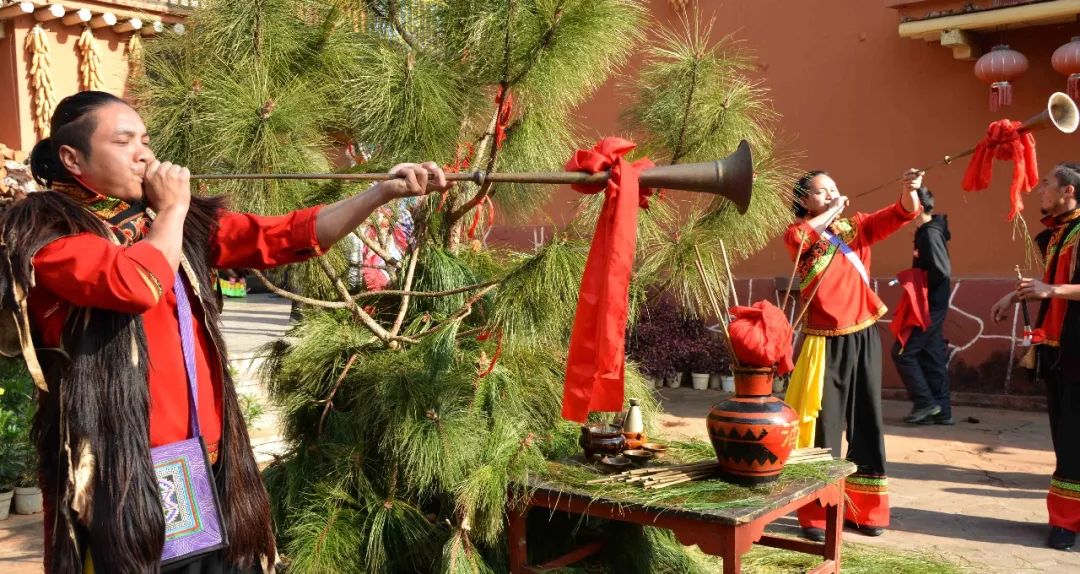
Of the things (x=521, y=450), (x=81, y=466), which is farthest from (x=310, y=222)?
(x=521, y=450)

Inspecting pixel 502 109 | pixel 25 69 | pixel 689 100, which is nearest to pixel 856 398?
→ pixel 689 100

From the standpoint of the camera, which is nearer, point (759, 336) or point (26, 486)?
point (759, 336)

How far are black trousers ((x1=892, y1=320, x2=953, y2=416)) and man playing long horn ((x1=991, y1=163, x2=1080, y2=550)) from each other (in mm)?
2236

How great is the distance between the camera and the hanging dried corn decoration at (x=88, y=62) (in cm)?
791

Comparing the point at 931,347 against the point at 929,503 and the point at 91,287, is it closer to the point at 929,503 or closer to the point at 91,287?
the point at 929,503

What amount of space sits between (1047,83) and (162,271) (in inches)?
247

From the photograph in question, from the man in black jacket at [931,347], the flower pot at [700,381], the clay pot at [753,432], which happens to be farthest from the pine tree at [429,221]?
the flower pot at [700,381]

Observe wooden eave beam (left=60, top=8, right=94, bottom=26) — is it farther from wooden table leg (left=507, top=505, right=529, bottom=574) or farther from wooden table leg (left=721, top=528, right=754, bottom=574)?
wooden table leg (left=721, top=528, right=754, bottom=574)

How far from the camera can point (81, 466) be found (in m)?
1.66

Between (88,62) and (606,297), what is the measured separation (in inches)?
285

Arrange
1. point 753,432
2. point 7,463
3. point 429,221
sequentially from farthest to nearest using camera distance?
point 7,463, point 429,221, point 753,432

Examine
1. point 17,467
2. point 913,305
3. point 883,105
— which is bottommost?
point 17,467

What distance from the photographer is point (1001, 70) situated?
6.18 meters

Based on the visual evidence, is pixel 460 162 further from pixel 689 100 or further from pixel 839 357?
pixel 839 357
